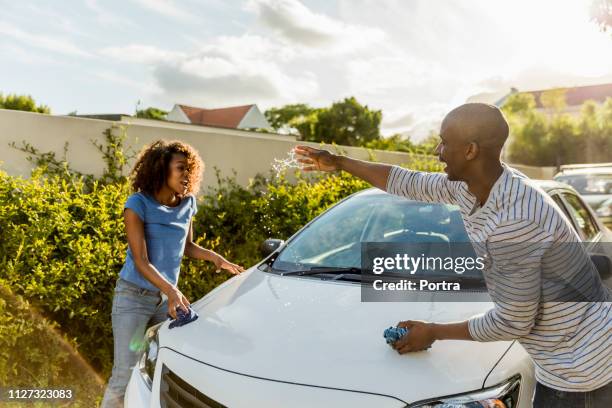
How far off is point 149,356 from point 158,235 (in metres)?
0.67

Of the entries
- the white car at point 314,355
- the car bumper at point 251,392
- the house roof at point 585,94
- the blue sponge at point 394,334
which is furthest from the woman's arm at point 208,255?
the house roof at point 585,94

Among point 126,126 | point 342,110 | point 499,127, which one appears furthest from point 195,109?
point 499,127

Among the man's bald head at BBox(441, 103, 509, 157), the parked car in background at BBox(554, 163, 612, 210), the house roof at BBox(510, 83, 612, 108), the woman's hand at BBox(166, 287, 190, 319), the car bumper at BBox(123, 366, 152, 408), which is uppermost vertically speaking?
the house roof at BBox(510, 83, 612, 108)

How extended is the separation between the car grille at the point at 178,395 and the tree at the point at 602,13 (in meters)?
13.2

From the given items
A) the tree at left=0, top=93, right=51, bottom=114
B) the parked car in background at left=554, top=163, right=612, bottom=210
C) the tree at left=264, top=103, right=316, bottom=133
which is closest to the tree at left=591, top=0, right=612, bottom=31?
the parked car in background at left=554, top=163, right=612, bottom=210

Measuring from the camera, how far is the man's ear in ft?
6.61

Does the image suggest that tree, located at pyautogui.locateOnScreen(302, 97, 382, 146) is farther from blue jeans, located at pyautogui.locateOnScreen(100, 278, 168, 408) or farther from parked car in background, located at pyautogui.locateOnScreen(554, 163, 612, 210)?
blue jeans, located at pyautogui.locateOnScreen(100, 278, 168, 408)

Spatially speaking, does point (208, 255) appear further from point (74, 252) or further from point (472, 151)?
point (472, 151)

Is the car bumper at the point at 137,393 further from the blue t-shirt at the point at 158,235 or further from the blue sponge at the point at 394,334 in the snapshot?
the blue sponge at the point at 394,334

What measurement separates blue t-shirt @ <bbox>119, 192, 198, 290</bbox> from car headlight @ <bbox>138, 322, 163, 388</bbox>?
33 cm

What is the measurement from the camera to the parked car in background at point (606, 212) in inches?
407

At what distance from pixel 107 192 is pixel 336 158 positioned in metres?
3.07

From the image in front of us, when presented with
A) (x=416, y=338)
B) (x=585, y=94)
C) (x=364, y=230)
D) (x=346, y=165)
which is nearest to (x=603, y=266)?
(x=416, y=338)

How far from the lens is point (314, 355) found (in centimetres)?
231
